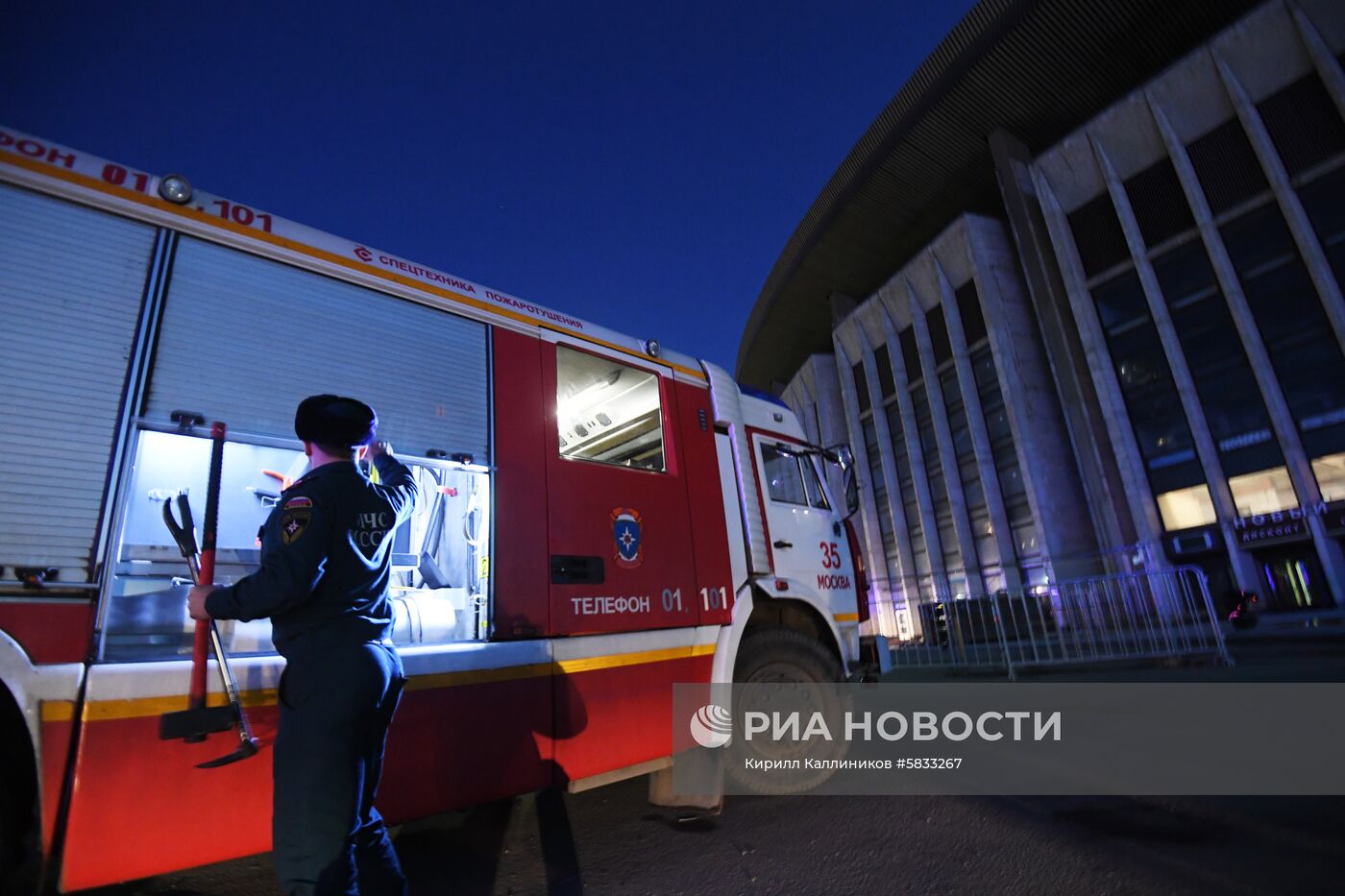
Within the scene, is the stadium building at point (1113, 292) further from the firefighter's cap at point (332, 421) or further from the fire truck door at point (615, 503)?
the firefighter's cap at point (332, 421)

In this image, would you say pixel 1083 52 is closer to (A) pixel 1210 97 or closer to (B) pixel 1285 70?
(A) pixel 1210 97

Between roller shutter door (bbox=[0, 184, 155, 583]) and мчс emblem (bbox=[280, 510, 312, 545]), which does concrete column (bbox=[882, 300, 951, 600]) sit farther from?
roller shutter door (bbox=[0, 184, 155, 583])

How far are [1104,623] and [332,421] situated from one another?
37.6 feet

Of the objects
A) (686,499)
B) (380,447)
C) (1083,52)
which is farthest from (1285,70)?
(380,447)

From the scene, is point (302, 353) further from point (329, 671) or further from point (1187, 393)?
point (1187, 393)

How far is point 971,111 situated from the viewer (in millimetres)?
22188

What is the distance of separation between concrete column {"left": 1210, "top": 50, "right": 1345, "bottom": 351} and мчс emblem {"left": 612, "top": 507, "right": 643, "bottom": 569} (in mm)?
21081

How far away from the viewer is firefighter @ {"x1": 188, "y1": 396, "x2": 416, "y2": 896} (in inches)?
66.3

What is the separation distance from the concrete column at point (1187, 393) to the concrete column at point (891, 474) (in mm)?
10861

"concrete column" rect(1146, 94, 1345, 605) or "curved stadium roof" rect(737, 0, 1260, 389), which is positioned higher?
"curved stadium roof" rect(737, 0, 1260, 389)

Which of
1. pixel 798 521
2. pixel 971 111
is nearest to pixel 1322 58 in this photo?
pixel 971 111

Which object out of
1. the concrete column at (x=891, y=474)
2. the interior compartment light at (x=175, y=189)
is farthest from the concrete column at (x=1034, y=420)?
the interior compartment light at (x=175, y=189)

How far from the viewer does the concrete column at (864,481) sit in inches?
1171

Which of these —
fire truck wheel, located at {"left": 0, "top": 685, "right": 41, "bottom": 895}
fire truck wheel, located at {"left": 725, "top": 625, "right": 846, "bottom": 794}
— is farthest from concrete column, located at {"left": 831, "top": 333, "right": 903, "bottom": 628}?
fire truck wheel, located at {"left": 0, "top": 685, "right": 41, "bottom": 895}
